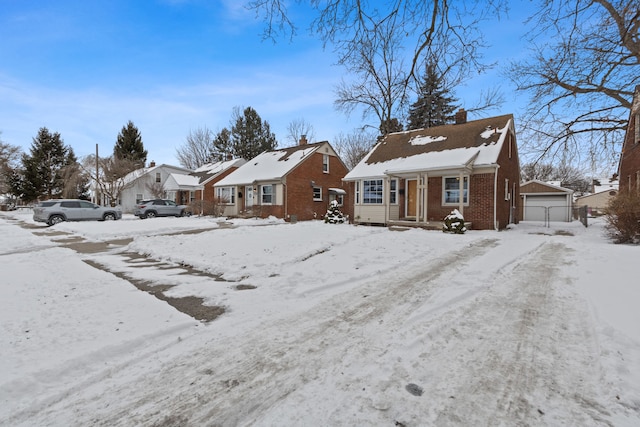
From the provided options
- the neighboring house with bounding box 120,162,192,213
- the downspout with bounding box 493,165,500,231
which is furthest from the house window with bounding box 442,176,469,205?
the neighboring house with bounding box 120,162,192,213

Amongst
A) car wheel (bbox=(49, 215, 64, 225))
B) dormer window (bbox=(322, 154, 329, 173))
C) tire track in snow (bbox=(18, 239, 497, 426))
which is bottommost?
tire track in snow (bbox=(18, 239, 497, 426))

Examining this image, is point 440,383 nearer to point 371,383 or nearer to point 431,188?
point 371,383

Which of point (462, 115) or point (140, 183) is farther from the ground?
point (462, 115)

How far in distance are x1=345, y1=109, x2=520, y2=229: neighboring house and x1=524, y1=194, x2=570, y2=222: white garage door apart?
29.4 feet

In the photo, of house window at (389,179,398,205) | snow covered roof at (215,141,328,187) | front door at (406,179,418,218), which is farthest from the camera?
snow covered roof at (215,141,328,187)

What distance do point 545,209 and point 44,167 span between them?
207 feet

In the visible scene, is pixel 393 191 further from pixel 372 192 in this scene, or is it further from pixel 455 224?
pixel 455 224

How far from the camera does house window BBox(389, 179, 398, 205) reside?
1647 cm

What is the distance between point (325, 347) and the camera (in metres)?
2.96

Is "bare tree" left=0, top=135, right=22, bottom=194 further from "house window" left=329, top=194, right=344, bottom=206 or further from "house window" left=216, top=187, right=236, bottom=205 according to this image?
"house window" left=329, top=194, right=344, bottom=206

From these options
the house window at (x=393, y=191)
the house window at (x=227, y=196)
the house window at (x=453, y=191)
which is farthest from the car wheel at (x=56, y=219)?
the house window at (x=453, y=191)

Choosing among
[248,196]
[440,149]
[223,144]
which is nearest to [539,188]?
[440,149]

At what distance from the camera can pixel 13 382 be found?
2320 millimetres

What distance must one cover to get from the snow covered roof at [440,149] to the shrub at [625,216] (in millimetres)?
4610
